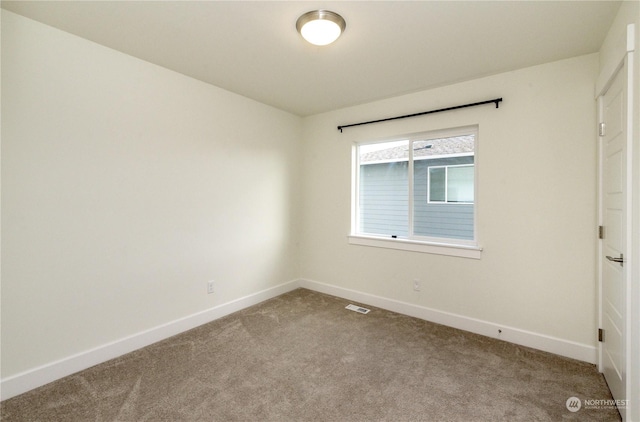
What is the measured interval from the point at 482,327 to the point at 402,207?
1496mm

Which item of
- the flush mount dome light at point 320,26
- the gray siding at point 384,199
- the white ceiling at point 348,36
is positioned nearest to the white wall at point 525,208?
the white ceiling at point 348,36

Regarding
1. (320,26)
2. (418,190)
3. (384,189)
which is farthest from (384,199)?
(320,26)

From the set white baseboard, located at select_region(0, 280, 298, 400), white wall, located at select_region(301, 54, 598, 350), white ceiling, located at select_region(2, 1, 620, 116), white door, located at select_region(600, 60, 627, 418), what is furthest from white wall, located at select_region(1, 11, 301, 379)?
white door, located at select_region(600, 60, 627, 418)

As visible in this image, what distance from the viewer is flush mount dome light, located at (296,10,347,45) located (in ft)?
6.11

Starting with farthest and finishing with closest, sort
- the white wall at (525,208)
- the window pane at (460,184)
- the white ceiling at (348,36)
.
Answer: the window pane at (460,184)
the white wall at (525,208)
the white ceiling at (348,36)

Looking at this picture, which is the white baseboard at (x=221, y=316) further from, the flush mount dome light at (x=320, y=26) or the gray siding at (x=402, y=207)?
the flush mount dome light at (x=320, y=26)

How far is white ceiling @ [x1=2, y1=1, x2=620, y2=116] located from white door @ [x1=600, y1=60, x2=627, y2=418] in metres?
0.60

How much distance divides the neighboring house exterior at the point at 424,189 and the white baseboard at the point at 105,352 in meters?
1.97

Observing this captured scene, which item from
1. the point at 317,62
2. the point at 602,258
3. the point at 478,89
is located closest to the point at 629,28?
the point at 478,89

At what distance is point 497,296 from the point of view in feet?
9.01

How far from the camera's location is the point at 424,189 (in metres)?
3.32

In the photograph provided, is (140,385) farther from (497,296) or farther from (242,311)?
(497,296)

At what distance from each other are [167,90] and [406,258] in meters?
3.03

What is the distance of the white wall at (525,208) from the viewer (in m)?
2.36
